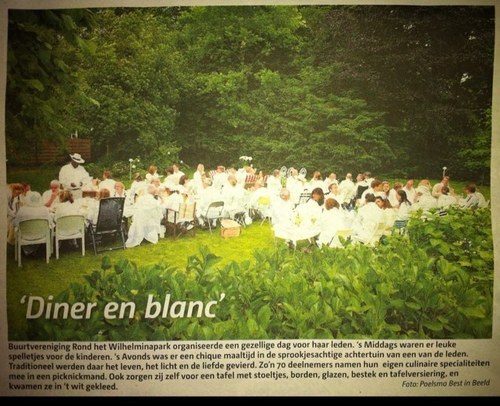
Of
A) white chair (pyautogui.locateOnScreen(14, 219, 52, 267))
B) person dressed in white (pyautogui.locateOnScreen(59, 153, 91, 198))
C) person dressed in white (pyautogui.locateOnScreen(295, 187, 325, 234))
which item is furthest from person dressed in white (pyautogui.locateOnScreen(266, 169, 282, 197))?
white chair (pyautogui.locateOnScreen(14, 219, 52, 267))

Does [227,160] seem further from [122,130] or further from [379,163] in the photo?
[379,163]

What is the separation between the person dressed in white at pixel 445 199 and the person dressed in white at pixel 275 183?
1118 mm

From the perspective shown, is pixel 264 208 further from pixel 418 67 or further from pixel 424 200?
pixel 418 67

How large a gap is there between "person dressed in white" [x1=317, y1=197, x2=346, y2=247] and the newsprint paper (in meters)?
0.21

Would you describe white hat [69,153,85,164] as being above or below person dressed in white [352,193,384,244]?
above

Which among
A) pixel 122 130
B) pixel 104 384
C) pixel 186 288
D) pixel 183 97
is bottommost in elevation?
pixel 104 384

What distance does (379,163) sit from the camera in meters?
3.17

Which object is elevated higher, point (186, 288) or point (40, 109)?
point (40, 109)

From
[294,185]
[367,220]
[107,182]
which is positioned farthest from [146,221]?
[367,220]

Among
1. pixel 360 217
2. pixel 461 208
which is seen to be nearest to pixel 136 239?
pixel 360 217

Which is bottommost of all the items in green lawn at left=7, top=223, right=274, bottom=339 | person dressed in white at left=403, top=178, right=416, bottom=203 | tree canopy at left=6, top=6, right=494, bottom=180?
green lawn at left=7, top=223, right=274, bottom=339

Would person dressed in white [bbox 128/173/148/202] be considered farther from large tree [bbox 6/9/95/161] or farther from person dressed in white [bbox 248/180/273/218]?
person dressed in white [bbox 248/180/273/218]

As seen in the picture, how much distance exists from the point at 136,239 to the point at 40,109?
→ 108cm

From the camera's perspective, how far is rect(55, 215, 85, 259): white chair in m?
3.08
